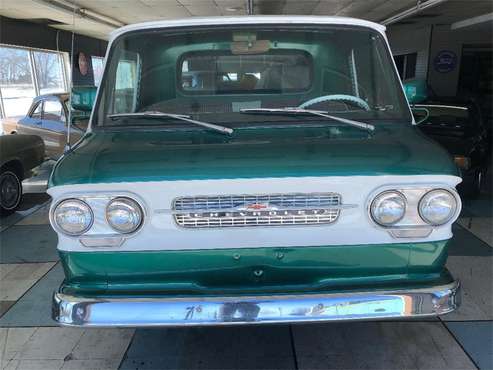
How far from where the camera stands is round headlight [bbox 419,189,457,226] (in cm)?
239

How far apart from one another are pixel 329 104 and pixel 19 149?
506cm

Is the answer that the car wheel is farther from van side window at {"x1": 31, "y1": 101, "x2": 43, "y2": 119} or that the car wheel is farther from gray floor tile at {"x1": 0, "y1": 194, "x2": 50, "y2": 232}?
van side window at {"x1": 31, "y1": 101, "x2": 43, "y2": 119}

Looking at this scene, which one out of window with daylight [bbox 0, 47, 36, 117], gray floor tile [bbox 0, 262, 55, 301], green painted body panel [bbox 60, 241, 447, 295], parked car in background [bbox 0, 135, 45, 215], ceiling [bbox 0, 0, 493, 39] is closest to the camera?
green painted body panel [bbox 60, 241, 447, 295]

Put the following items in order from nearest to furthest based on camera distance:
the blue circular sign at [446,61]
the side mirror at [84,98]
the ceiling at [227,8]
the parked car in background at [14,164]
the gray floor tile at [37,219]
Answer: the side mirror at [84,98] → the gray floor tile at [37,219] → the parked car in background at [14,164] → the ceiling at [227,8] → the blue circular sign at [446,61]

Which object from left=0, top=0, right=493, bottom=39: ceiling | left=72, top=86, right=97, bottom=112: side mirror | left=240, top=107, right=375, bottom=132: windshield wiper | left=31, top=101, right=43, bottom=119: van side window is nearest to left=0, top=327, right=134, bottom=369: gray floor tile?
left=72, top=86, right=97, bottom=112: side mirror

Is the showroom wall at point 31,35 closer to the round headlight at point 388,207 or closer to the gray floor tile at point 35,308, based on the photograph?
the gray floor tile at point 35,308

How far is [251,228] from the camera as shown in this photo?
237 cm

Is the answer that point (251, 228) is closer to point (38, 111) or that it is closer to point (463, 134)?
point (463, 134)

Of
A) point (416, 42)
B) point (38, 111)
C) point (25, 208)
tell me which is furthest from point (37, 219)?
point (416, 42)

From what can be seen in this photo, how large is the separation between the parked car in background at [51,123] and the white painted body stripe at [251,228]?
6839 millimetres

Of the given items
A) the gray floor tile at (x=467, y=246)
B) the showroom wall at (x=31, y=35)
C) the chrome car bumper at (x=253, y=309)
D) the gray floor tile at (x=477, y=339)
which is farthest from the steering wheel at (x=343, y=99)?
the showroom wall at (x=31, y=35)

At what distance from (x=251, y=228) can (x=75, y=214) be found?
0.88m

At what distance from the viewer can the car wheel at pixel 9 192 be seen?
21.2 feet

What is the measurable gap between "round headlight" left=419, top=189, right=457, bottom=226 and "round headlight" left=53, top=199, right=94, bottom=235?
1661mm
